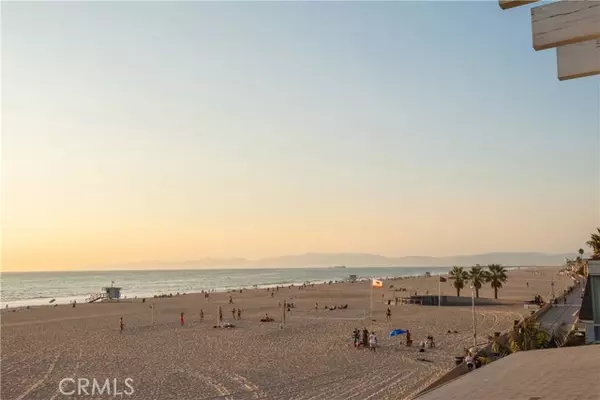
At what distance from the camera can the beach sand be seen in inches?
750

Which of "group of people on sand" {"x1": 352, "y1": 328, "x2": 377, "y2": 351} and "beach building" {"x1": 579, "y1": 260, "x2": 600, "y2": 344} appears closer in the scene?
"beach building" {"x1": 579, "y1": 260, "x2": 600, "y2": 344}

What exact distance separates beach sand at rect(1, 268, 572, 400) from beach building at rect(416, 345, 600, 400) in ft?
19.1

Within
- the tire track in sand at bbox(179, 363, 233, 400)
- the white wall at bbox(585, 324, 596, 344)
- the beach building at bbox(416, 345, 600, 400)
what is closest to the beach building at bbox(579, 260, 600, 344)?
the white wall at bbox(585, 324, 596, 344)

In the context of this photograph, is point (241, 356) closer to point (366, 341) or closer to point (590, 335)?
point (366, 341)

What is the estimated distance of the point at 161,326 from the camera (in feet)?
128

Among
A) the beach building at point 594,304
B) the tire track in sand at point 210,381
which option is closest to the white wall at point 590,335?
the beach building at point 594,304

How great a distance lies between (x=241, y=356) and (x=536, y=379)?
18.4 meters

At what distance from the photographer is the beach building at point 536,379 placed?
25.8 ft

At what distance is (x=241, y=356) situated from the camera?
83.4 feet

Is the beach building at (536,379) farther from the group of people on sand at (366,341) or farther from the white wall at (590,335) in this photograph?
the group of people on sand at (366,341)

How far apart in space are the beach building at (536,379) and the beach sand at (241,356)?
19.1 ft

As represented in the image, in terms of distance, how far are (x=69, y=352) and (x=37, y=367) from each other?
411 centimetres

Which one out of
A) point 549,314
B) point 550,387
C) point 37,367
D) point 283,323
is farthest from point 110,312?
point 550,387

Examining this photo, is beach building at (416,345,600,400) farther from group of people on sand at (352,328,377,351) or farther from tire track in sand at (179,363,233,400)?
group of people on sand at (352,328,377,351)
